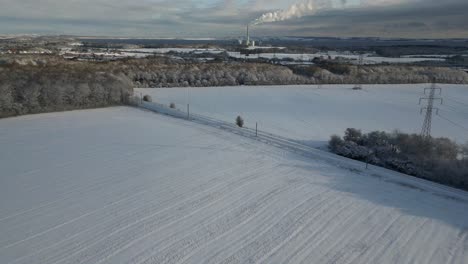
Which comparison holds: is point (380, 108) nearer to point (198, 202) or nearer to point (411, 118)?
point (411, 118)

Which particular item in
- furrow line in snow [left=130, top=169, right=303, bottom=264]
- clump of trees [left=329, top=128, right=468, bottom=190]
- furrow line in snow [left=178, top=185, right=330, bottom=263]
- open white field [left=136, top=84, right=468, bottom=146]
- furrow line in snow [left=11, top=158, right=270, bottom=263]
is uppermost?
clump of trees [left=329, top=128, right=468, bottom=190]

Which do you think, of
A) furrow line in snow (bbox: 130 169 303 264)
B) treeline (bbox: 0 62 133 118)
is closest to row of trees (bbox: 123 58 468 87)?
treeline (bbox: 0 62 133 118)

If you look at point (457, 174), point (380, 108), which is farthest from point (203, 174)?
point (380, 108)

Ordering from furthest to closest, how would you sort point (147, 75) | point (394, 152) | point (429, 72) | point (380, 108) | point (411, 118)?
point (429, 72), point (147, 75), point (380, 108), point (411, 118), point (394, 152)

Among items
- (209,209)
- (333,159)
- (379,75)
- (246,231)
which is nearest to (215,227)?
(246,231)

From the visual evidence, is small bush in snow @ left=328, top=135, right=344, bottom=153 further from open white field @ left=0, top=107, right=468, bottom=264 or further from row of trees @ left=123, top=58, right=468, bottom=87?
row of trees @ left=123, top=58, right=468, bottom=87
